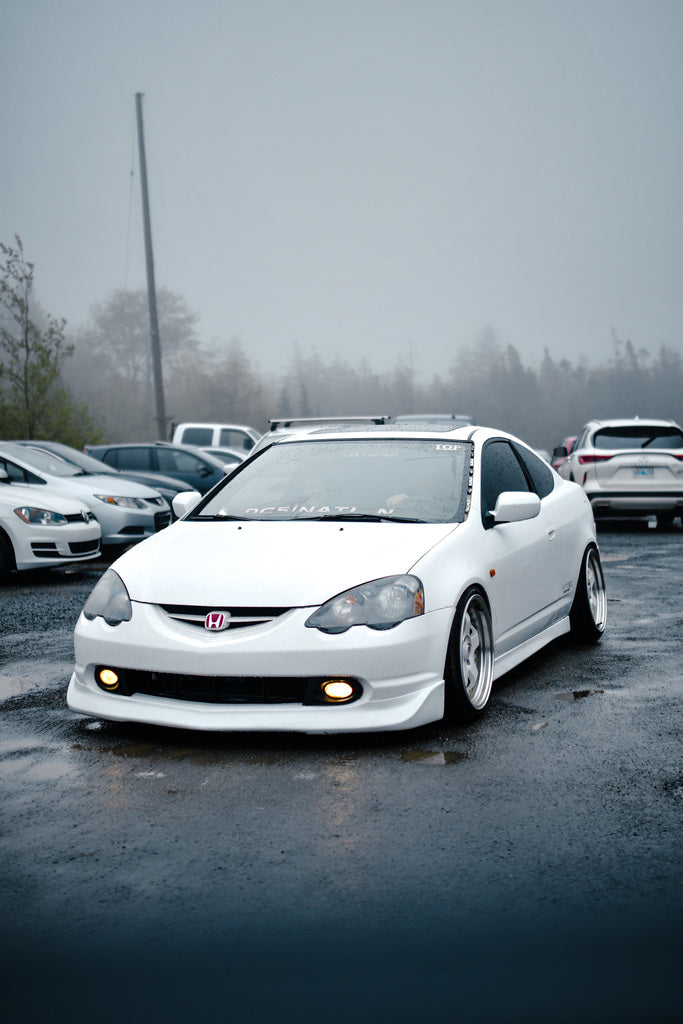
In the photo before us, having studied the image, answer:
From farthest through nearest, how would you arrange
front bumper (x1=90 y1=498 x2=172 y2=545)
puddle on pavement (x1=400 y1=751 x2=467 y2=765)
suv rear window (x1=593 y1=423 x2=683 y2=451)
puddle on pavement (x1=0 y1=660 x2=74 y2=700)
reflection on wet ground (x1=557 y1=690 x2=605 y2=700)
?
suv rear window (x1=593 y1=423 x2=683 y2=451) → front bumper (x1=90 y1=498 x2=172 y2=545) → puddle on pavement (x1=0 y1=660 x2=74 y2=700) → reflection on wet ground (x1=557 y1=690 x2=605 y2=700) → puddle on pavement (x1=400 y1=751 x2=467 y2=765)

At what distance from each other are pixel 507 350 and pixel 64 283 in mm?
41264

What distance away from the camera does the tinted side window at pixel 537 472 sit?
23.2ft

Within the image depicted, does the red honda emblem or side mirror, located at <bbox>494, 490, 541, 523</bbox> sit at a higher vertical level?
side mirror, located at <bbox>494, 490, 541, 523</bbox>

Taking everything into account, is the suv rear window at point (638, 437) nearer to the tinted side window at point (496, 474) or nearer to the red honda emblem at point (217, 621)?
the tinted side window at point (496, 474)

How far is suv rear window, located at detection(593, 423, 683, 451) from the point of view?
16781 millimetres

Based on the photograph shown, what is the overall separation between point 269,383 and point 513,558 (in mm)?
79237

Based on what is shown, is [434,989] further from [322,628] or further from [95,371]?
[95,371]

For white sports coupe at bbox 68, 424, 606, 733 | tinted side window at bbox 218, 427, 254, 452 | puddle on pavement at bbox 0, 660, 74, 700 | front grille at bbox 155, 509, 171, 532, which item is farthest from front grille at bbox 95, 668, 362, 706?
tinted side window at bbox 218, 427, 254, 452

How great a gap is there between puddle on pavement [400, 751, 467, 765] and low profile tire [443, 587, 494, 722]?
1.16ft

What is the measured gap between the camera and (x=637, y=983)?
9.32ft

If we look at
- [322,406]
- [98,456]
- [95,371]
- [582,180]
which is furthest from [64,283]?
[98,456]

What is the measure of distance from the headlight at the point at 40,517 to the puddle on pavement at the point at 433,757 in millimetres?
7358

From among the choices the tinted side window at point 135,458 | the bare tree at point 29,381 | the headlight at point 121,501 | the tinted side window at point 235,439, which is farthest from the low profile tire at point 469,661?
the tinted side window at point 235,439

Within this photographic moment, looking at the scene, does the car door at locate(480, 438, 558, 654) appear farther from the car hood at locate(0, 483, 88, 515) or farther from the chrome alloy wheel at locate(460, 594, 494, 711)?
the car hood at locate(0, 483, 88, 515)
